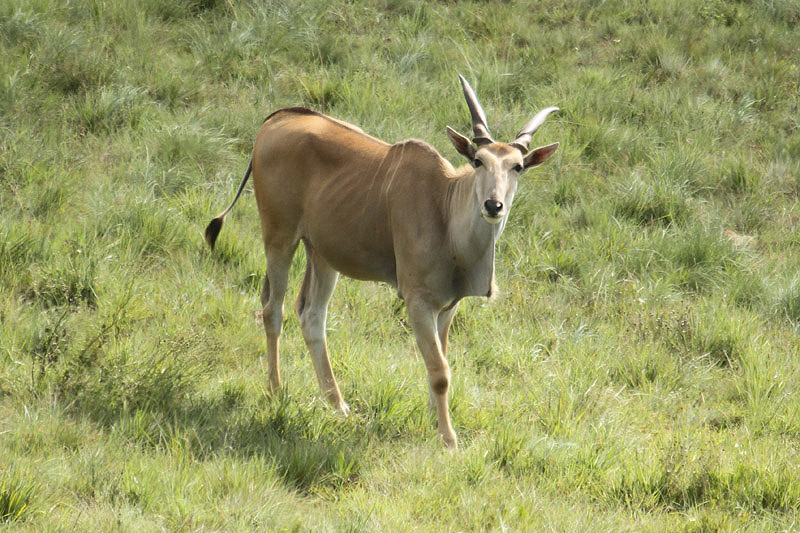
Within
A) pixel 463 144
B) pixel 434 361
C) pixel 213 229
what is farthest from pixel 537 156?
pixel 213 229

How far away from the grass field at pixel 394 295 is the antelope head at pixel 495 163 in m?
1.20

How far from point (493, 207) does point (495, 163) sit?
1.03 ft

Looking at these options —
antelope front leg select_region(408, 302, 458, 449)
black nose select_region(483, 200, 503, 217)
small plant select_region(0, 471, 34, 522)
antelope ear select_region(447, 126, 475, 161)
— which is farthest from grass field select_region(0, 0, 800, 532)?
antelope ear select_region(447, 126, 475, 161)

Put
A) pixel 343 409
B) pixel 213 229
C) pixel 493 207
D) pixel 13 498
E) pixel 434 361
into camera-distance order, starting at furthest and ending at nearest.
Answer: pixel 213 229
pixel 343 409
pixel 434 361
pixel 493 207
pixel 13 498

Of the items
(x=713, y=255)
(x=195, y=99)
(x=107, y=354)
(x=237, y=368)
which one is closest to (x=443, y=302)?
(x=237, y=368)

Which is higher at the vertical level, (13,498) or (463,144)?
(463,144)

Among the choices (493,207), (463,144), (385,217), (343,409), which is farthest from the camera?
(385,217)

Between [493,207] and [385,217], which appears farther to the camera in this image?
[385,217]

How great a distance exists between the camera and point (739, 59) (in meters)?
10.4

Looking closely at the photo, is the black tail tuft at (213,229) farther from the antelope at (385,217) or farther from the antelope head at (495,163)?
the antelope head at (495,163)

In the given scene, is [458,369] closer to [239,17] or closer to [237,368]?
[237,368]

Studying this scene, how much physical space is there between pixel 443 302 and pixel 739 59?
6.58 metres

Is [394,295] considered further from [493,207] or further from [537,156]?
[493,207]

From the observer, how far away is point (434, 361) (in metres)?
5.22
